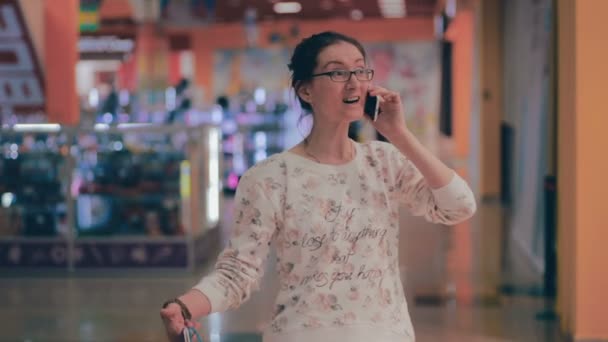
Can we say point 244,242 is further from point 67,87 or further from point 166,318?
point 67,87

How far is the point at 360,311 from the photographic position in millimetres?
2262

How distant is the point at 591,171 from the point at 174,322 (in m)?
3.97

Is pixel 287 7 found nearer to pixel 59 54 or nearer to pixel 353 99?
pixel 59 54

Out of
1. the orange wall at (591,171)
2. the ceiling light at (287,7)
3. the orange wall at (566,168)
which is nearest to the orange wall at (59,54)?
the orange wall at (566,168)

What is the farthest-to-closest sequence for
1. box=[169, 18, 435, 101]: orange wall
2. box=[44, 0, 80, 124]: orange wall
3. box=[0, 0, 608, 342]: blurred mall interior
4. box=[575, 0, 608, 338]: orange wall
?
box=[169, 18, 435, 101]: orange wall < box=[44, 0, 80, 124]: orange wall < box=[0, 0, 608, 342]: blurred mall interior < box=[575, 0, 608, 338]: orange wall

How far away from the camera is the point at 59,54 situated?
10125 mm

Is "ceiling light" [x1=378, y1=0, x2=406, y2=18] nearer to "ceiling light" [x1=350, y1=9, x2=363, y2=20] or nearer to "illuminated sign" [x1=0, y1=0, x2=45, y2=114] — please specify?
"ceiling light" [x1=350, y1=9, x2=363, y2=20]

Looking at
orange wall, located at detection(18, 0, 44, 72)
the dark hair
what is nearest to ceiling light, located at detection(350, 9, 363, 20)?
orange wall, located at detection(18, 0, 44, 72)

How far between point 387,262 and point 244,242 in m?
0.33

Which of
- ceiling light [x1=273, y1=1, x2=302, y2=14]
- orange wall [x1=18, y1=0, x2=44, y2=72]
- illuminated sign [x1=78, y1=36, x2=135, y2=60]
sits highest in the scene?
ceiling light [x1=273, y1=1, x2=302, y2=14]

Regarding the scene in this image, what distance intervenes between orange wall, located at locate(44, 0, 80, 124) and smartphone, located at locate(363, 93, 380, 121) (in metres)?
8.23

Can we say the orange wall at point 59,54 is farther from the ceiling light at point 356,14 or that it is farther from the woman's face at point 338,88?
the ceiling light at point 356,14

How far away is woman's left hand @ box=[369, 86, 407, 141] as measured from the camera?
7.46 feet

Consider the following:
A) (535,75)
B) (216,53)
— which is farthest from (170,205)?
(216,53)
